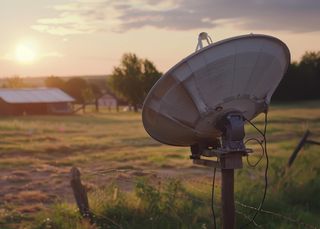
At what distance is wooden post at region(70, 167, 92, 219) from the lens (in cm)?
730

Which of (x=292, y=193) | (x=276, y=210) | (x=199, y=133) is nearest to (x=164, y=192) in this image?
(x=276, y=210)

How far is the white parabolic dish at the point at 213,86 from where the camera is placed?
14.1 feet

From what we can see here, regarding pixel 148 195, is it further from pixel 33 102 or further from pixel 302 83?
pixel 302 83

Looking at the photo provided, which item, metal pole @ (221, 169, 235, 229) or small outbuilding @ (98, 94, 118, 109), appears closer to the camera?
metal pole @ (221, 169, 235, 229)

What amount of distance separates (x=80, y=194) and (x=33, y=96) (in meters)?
53.2

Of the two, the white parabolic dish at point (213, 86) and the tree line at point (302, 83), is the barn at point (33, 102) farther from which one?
the white parabolic dish at point (213, 86)

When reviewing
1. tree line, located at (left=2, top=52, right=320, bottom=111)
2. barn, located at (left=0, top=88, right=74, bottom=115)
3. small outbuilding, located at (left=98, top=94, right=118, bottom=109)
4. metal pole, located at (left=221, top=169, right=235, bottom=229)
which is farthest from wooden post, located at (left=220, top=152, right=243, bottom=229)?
small outbuilding, located at (left=98, top=94, right=118, bottom=109)

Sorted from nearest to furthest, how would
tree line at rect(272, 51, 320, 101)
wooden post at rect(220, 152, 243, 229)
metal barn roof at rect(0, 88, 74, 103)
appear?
wooden post at rect(220, 152, 243, 229), metal barn roof at rect(0, 88, 74, 103), tree line at rect(272, 51, 320, 101)

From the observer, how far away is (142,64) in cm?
7362

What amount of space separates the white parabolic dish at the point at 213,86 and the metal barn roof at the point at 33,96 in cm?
5321

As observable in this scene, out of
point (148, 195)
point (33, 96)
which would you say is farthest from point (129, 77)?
point (148, 195)

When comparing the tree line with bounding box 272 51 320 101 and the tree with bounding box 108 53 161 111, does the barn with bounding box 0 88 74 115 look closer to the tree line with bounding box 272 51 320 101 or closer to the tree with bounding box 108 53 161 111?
the tree with bounding box 108 53 161 111

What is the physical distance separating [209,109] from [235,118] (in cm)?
28

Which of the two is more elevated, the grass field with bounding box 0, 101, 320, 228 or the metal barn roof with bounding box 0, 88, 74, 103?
the metal barn roof with bounding box 0, 88, 74, 103
